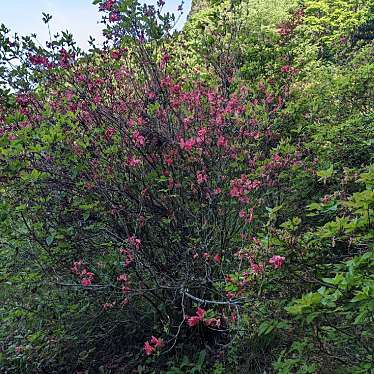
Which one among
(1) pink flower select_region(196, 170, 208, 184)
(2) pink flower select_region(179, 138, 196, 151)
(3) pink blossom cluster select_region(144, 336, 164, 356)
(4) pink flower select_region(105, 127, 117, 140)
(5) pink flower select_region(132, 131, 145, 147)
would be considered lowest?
(3) pink blossom cluster select_region(144, 336, 164, 356)

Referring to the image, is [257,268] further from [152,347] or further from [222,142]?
[222,142]

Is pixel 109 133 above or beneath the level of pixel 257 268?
above

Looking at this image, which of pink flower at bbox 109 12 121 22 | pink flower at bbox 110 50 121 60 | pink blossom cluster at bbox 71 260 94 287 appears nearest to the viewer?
pink blossom cluster at bbox 71 260 94 287

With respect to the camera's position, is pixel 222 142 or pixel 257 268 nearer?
pixel 257 268

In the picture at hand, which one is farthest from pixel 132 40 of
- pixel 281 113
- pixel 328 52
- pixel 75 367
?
pixel 328 52

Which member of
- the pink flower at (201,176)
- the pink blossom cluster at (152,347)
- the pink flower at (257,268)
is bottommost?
the pink blossom cluster at (152,347)

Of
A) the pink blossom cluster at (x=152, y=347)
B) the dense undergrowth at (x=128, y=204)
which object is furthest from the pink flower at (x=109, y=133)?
the pink blossom cluster at (x=152, y=347)

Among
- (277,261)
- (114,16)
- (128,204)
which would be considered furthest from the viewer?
(128,204)

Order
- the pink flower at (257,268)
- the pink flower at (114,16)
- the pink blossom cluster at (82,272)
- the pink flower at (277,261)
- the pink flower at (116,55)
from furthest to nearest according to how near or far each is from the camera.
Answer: the pink flower at (116,55) < the pink flower at (114,16) < the pink blossom cluster at (82,272) < the pink flower at (257,268) < the pink flower at (277,261)

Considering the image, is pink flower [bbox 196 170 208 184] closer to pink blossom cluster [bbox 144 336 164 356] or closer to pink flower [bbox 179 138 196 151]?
pink flower [bbox 179 138 196 151]

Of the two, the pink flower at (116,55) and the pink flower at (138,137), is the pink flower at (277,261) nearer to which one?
the pink flower at (138,137)

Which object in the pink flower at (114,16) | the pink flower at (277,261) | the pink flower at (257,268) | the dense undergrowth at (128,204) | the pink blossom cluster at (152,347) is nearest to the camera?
the pink flower at (277,261)

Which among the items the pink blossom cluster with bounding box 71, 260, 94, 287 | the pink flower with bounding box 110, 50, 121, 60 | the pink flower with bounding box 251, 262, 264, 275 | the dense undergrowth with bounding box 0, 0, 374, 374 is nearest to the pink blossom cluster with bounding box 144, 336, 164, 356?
the dense undergrowth with bounding box 0, 0, 374, 374

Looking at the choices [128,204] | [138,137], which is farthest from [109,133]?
[128,204]
